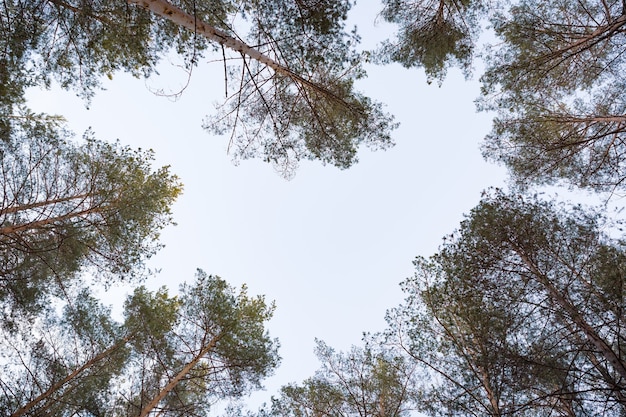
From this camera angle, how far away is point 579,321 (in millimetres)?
4914

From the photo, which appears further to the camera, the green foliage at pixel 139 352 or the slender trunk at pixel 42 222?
the green foliage at pixel 139 352

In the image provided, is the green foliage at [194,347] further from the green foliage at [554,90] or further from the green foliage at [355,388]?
the green foliage at [554,90]

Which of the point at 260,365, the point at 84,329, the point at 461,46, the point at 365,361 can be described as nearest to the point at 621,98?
the point at 461,46

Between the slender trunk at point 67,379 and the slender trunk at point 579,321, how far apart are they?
8.83 metres

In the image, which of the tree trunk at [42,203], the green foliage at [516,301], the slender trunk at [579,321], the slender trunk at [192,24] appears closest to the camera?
the slender trunk at [579,321]

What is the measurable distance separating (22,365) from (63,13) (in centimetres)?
744

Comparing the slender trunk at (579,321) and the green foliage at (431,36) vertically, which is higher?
the green foliage at (431,36)

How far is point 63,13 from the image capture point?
19.7 feet

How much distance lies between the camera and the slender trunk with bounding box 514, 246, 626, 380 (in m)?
4.35

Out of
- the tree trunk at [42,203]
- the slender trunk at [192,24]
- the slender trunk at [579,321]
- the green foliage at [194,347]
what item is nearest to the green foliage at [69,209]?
the tree trunk at [42,203]

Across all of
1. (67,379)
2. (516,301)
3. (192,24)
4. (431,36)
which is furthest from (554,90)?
(67,379)

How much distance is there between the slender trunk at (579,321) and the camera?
14.3 feet

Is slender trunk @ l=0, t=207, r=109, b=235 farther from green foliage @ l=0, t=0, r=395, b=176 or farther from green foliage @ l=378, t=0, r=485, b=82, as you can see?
green foliage @ l=378, t=0, r=485, b=82

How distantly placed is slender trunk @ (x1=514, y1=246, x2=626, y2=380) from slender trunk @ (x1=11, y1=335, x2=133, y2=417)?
883cm
